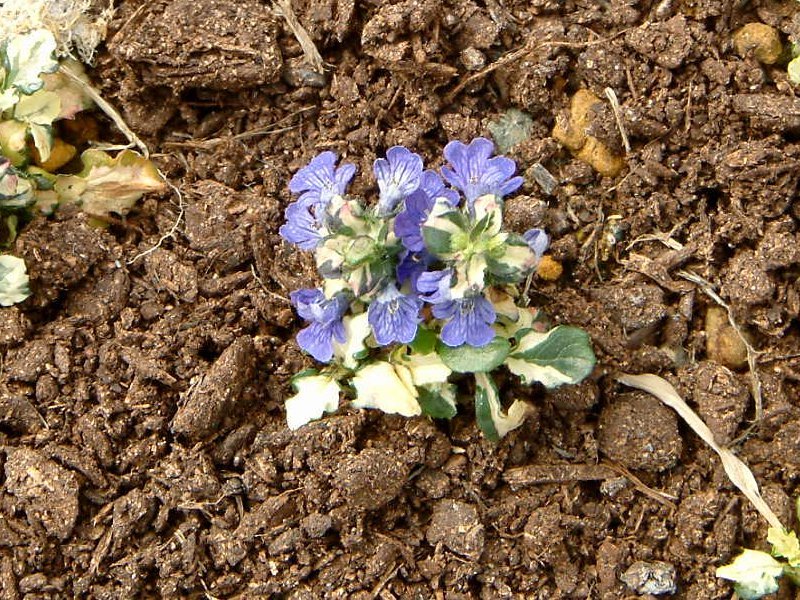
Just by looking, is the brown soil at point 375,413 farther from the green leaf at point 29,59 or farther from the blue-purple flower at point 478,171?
the blue-purple flower at point 478,171

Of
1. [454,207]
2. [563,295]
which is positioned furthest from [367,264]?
[563,295]

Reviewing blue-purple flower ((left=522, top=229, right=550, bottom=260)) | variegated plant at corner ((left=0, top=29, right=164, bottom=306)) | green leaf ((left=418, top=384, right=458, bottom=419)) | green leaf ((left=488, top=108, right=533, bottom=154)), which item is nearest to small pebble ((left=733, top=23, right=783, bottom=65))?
green leaf ((left=488, top=108, right=533, bottom=154))

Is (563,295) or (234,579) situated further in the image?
(563,295)

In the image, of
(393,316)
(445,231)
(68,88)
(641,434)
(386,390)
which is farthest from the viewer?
(68,88)

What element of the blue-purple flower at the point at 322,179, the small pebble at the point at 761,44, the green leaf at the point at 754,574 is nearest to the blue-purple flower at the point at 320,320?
the blue-purple flower at the point at 322,179

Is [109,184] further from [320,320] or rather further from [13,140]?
[320,320]

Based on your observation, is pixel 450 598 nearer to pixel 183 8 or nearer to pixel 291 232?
pixel 291 232

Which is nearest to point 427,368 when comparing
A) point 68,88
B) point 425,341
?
point 425,341
